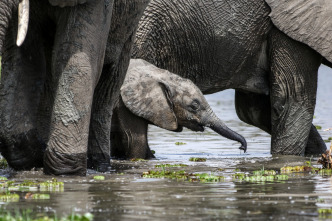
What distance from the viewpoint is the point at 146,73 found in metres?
10.3

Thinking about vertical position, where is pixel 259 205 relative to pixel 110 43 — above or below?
below

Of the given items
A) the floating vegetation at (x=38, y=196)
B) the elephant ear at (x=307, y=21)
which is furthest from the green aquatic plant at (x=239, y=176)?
the elephant ear at (x=307, y=21)

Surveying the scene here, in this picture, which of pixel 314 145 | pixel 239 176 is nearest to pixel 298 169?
pixel 239 176

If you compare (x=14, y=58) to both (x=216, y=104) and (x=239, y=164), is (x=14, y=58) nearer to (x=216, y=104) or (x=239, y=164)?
(x=239, y=164)

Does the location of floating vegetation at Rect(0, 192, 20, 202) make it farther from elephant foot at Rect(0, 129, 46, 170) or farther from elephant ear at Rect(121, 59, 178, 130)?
elephant ear at Rect(121, 59, 178, 130)

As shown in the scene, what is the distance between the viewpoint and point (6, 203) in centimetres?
590

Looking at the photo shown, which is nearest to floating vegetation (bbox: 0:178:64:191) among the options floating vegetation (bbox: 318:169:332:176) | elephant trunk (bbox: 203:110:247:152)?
floating vegetation (bbox: 318:169:332:176)

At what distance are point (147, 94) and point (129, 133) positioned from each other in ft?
1.45

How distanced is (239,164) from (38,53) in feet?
7.49

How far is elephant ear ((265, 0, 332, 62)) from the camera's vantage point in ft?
36.3

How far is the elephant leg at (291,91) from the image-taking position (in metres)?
11.1

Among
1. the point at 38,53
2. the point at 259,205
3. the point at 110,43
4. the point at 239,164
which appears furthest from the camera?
the point at 239,164

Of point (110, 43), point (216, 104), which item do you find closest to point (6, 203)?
point (110, 43)

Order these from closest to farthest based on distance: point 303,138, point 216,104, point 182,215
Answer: point 182,215 → point 303,138 → point 216,104
